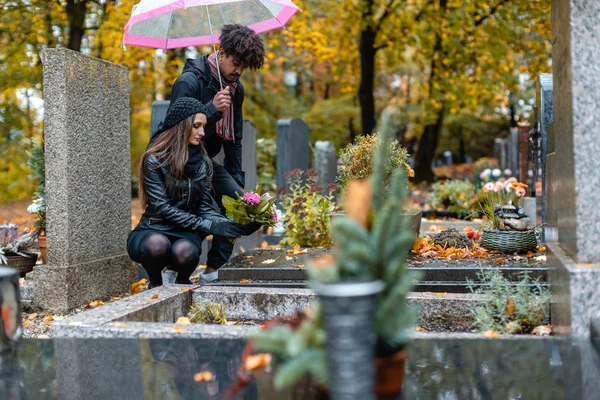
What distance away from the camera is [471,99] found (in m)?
15.3

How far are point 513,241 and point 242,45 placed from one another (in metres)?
2.61

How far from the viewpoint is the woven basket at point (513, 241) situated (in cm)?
514

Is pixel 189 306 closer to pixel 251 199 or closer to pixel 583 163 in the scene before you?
pixel 251 199

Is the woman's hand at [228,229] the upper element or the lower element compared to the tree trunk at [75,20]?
lower

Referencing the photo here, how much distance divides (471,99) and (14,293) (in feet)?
46.2

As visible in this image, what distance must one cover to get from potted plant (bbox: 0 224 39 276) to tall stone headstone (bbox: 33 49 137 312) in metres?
0.61

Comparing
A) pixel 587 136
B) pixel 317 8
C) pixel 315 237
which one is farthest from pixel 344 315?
pixel 317 8

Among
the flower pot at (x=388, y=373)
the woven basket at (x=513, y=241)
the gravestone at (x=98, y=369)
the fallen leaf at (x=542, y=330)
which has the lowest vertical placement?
the fallen leaf at (x=542, y=330)

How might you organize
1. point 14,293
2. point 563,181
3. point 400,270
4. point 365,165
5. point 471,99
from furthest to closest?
point 471,99, point 365,165, point 563,181, point 14,293, point 400,270

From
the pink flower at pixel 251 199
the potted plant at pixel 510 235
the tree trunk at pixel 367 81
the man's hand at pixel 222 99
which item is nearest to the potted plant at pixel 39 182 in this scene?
the man's hand at pixel 222 99

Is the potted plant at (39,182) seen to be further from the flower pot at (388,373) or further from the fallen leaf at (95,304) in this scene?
the flower pot at (388,373)

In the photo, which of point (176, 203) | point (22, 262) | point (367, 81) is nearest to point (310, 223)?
point (176, 203)

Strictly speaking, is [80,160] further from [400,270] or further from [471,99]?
[471,99]

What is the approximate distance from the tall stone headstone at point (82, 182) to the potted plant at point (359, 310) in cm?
337
